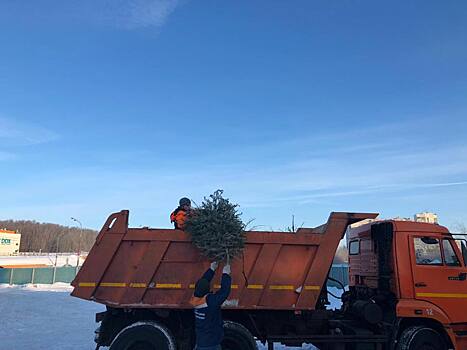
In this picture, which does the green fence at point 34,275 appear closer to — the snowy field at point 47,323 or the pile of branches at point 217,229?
the snowy field at point 47,323

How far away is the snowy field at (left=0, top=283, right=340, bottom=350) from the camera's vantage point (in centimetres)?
944

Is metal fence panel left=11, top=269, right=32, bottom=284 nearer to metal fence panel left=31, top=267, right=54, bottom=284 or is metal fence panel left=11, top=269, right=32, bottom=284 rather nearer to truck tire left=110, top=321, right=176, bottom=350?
metal fence panel left=31, top=267, right=54, bottom=284

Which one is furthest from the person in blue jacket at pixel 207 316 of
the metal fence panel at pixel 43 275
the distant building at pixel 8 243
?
the distant building at pixel 8 243

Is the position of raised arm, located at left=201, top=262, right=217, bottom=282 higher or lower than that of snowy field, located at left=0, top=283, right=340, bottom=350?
higher

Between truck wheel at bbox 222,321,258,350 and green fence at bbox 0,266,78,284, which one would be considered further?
green fence at bbox 0,266,78,284

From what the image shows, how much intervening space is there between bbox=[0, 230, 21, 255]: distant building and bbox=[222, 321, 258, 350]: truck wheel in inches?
3063

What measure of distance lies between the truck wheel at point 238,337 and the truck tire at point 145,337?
3.06ft

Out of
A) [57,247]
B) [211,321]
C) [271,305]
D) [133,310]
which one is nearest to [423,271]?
[271,305]

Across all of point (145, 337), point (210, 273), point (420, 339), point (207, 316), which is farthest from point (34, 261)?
point (420, 339)

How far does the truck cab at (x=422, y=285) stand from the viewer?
7.27m

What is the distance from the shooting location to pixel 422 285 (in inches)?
291

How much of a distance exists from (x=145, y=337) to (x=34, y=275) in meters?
24.0

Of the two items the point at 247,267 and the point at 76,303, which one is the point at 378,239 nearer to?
the point at 247,267

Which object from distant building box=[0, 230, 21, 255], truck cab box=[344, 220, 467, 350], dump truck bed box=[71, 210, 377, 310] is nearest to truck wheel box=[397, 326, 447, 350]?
truck cab box=[344, 220, 467, 350]
